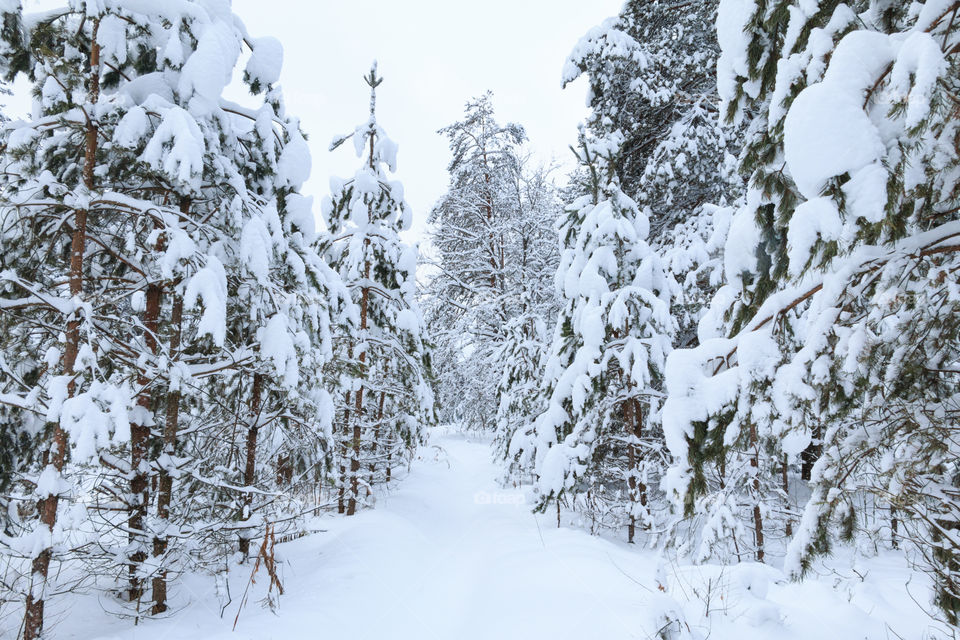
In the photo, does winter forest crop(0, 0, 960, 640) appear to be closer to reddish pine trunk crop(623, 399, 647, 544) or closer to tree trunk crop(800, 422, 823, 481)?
Answer: reddish pine trunk crop(623, 399, 647, 544)

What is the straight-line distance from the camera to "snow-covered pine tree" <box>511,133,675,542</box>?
7.61 meters

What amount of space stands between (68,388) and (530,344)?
27.5 feet

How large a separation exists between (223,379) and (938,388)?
7216 millimetres

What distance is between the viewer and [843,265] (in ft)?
9.71

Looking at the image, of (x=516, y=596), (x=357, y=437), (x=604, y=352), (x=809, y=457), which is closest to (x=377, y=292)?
(x=357, y=437)

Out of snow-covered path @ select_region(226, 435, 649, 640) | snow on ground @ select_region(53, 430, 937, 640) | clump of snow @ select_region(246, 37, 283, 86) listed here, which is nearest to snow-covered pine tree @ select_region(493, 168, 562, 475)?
snow-covered path @ select_region(226, 435, 649, 640)

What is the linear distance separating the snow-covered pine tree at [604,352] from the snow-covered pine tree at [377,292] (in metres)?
3.39

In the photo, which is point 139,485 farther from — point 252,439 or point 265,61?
point 265,61

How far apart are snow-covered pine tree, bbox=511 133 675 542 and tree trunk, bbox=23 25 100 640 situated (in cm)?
600

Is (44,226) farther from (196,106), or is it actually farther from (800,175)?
(800,175)

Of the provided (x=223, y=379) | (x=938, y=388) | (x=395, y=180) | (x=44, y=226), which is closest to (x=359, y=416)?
(x=223, y=379)

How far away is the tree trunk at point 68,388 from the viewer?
3.81 m

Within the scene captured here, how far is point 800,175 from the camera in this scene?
8.00 feet

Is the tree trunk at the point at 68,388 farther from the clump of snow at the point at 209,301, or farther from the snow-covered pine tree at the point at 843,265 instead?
the snow-covered pine tree at the point at 843,265
